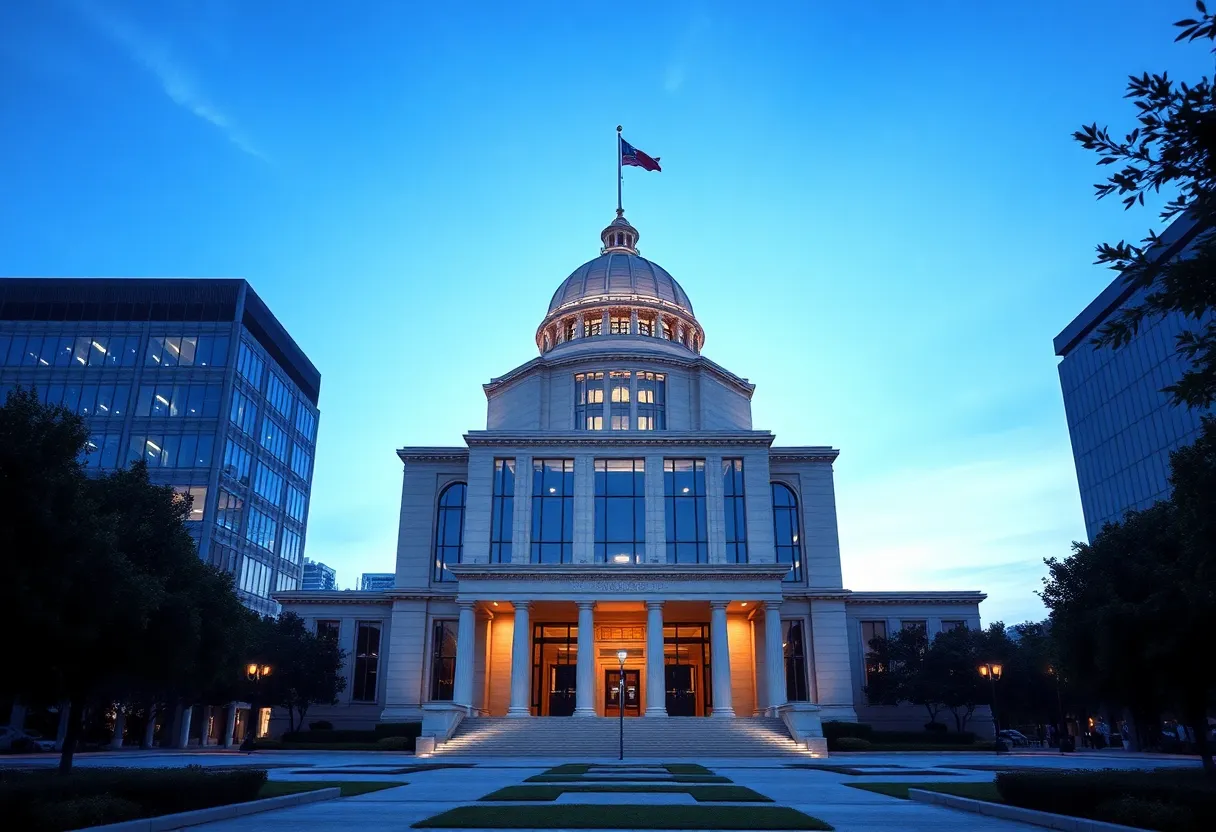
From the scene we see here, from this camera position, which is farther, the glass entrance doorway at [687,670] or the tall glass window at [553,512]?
the glass entrance doorway at [687,670]

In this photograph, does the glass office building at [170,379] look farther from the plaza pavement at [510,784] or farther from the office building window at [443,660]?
the plaza pavement at [510,784]

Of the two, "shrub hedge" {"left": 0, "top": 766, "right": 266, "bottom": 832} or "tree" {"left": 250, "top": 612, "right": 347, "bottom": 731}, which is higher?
"tree" {"left": 250, "top": 612, "right": 347, "bottom": 731}

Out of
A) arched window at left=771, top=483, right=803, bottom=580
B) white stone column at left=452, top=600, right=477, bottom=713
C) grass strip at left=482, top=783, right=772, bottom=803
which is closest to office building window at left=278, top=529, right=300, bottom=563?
white stone column at left=452, top=600, right=477, bottom=713

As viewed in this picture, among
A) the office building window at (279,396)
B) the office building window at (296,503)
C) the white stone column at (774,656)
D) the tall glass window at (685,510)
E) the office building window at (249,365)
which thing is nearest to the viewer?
the white stone column at (774,656)

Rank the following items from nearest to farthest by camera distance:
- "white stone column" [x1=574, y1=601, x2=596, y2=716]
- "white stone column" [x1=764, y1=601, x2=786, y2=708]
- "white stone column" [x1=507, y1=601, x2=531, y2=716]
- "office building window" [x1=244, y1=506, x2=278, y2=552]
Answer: "white stone column" [x1=574, y1=601, x2=596, y2=716] < "white stone column" [x1=507, y1=601, x2=531, y2=716] < "white stone column" [x1=764, y1=601, x2=786, y2=708] < "office building window" [x1=244, y1=506, x2=278, y2=552]

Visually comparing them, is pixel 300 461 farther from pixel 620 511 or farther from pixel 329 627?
A: pixel 620 511

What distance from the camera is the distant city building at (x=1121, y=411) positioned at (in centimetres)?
7688

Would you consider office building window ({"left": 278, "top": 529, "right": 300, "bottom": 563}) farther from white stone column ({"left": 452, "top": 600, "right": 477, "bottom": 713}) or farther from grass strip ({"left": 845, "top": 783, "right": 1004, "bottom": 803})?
grass strip ({"left": 845, "top": 783, "right": 1004, "bottom": 803})

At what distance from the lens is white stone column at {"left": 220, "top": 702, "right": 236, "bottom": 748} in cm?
7588

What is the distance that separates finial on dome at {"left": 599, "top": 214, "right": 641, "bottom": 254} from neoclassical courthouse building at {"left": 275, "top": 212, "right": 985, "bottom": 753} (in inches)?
951

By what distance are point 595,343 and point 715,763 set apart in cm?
4275

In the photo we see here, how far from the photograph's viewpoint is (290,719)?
59.6m

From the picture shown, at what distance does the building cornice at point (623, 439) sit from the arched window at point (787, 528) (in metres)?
7.20

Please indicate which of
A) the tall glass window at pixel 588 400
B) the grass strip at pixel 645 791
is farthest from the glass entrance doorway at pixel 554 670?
the grass strip at pixel 645 791
